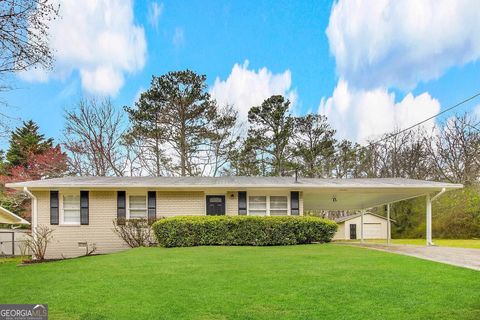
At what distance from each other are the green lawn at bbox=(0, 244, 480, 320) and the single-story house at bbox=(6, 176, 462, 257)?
5.86m

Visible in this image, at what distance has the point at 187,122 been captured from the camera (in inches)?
1104

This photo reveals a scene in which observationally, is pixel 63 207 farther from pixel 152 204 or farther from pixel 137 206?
pixel 152 204

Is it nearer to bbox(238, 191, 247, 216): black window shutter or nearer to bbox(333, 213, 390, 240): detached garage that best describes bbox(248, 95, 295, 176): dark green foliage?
bbox(333, 213, 390, 240): detached garage

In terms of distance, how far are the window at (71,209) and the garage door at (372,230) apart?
2185cm

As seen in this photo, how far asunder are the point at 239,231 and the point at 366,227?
19462mm

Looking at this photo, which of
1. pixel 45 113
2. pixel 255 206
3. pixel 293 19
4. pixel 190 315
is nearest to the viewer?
pixel 190 315

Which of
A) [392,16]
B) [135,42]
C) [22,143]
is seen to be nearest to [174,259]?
[392,16]

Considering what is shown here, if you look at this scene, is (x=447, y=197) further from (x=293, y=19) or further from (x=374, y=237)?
(x=293, y=19)

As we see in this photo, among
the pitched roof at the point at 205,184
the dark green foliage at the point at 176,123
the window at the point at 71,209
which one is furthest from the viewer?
the dark green foliage at the point at 176,123

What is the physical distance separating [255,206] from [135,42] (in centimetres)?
930

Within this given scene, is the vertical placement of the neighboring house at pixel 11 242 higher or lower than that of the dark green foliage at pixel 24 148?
lower

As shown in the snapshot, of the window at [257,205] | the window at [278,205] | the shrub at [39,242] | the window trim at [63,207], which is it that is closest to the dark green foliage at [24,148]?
the window trim at [63,207]

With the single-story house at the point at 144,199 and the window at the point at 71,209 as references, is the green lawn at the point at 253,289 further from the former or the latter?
the window at the point at 71,209

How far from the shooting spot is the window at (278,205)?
1755cm
